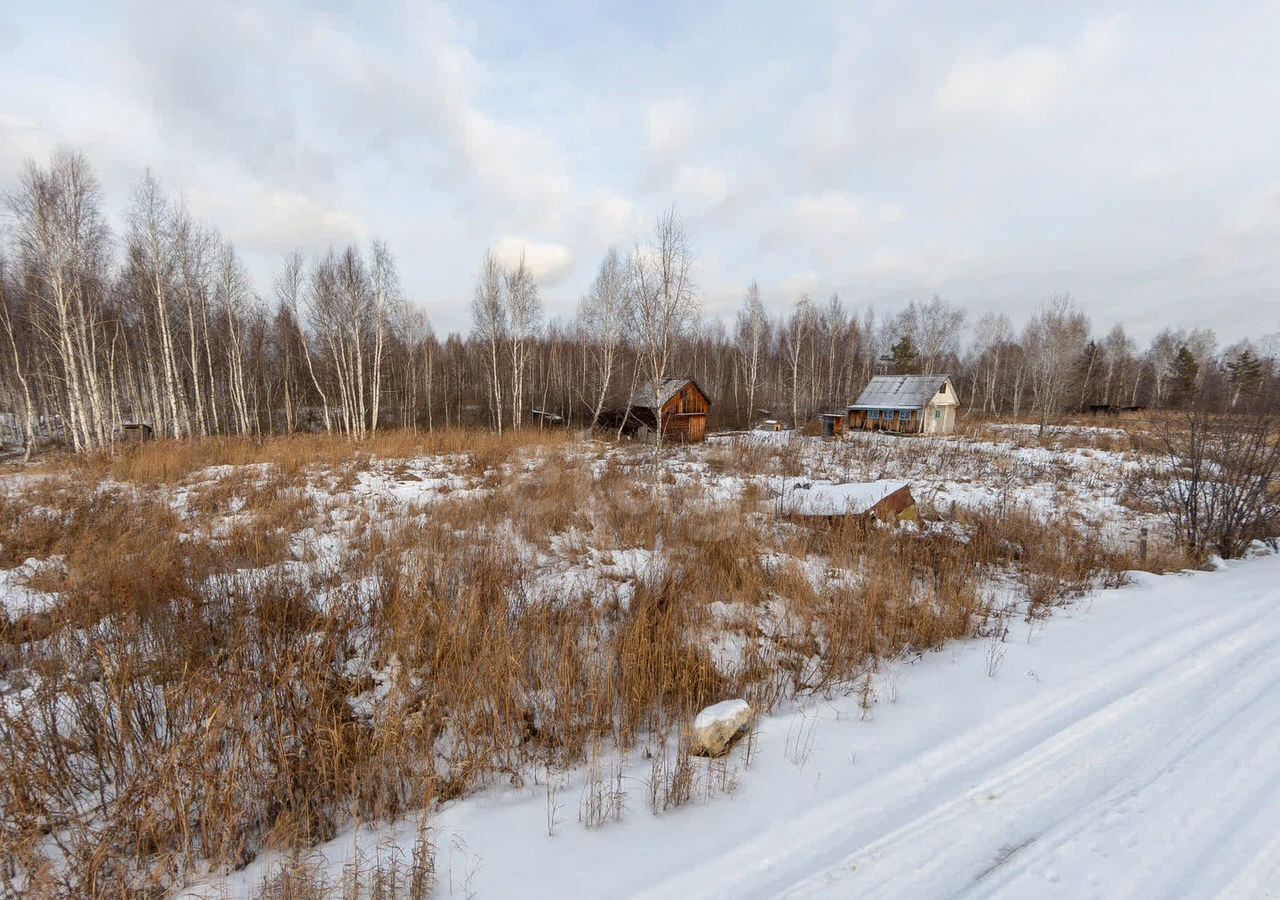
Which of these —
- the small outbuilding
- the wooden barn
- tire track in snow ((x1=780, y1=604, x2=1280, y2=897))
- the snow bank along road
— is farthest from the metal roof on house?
tire track in snow ((x1=780, y1=604, x2=1280, y2=897))

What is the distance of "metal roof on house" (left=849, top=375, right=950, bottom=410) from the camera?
→ 31562 mm

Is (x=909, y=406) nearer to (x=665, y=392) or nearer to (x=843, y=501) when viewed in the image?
(x=665, y=392)

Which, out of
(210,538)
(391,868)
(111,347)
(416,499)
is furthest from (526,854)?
(111,347)

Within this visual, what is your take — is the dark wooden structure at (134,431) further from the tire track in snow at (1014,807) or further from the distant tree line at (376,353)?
the tire track in snow at (1014,807)

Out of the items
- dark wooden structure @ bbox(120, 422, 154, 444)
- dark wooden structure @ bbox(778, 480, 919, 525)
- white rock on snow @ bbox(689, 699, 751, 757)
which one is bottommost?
white rock on snow @ bbox(689, 699, 751, 757)

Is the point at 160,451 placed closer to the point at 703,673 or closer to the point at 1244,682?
the point at 703,673

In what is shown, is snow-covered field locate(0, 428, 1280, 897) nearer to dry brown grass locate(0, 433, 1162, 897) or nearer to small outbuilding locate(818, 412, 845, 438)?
dry brown grass locate(0, 433, 1162, 897)

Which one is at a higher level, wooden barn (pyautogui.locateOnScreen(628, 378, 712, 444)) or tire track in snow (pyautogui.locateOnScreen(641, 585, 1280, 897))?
wooden barn (pyautogui.locateOnScreen(628, 378, 712, 444))

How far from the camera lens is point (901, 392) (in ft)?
108

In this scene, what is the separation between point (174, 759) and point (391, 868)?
122 centimetres

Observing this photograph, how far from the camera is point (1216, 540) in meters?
7.04

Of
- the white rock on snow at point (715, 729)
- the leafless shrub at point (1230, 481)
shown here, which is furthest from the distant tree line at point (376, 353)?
the white rock on snow at point (715, 729)

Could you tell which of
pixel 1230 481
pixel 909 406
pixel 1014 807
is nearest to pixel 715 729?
pixel 1014 807

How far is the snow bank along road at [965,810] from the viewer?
2016 mm
